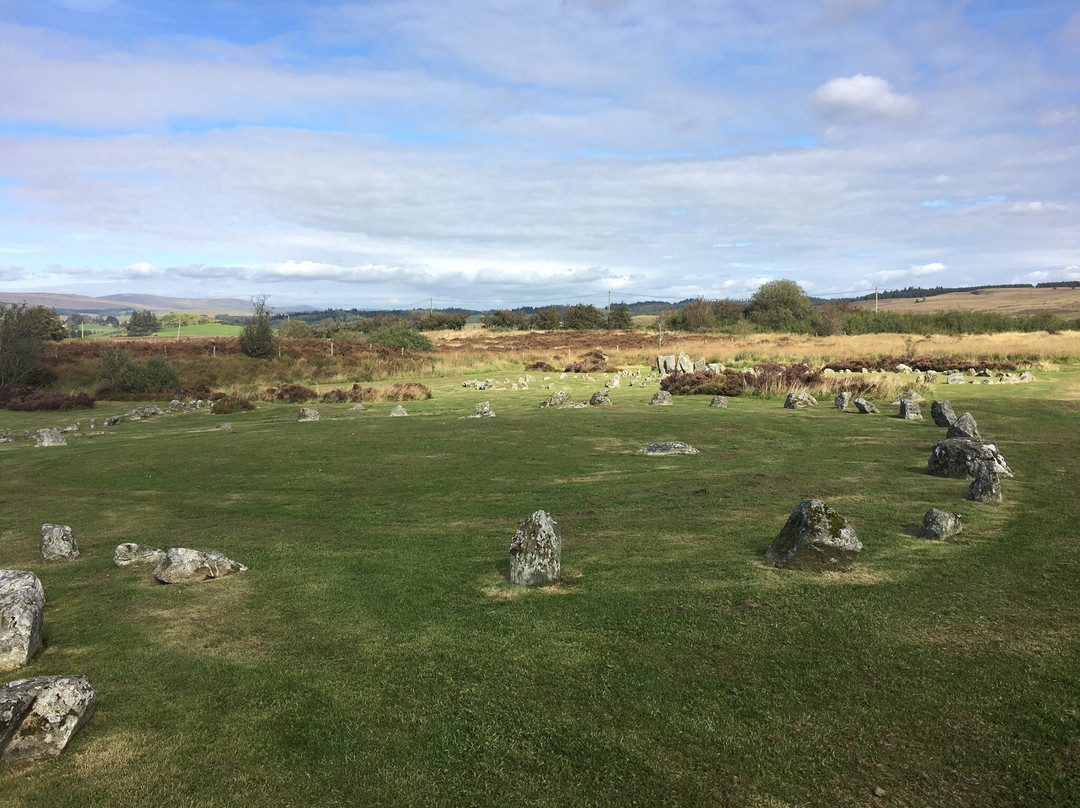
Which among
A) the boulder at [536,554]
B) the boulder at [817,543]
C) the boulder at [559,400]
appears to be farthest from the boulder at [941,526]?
the boulder at [559,400]

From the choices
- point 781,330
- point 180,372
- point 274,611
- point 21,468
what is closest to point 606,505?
point 274,611

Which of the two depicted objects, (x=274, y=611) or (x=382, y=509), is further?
(x=382, y=509)

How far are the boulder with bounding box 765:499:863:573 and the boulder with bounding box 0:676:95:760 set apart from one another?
581cm

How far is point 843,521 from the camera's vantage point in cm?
688

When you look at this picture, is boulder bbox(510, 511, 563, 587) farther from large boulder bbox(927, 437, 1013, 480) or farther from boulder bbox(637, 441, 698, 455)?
large boulder bbox(927, 437, 1013, 480)

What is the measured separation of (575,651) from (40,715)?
339 cm

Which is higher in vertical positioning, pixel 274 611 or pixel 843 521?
pixel 843 521

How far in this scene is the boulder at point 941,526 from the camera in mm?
7578

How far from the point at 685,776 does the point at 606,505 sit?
6.29 metres

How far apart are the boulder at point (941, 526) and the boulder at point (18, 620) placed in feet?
27.6

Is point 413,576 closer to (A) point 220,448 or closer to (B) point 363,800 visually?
(B) point 363,800

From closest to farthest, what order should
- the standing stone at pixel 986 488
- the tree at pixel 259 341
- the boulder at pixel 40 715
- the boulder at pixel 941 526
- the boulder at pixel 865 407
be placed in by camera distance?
1. the boulder at pixel 40 715
2. the boulder at pixel 941 526
3. the standing stone at pixel 986 488
4. the boulder at pixel 865 407
5. the tree at pixel 259 341

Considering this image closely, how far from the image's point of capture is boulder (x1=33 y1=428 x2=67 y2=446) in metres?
17.3

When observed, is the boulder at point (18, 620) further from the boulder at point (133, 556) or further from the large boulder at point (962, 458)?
the large boulder at point (962, 458)
